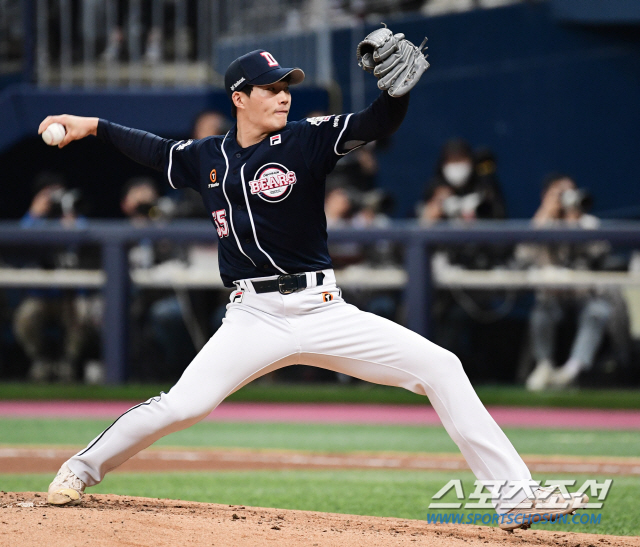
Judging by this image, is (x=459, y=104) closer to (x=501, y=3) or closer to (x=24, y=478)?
(x=501, y=3)

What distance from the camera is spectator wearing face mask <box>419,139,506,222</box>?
9.80m

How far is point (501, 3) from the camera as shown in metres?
11.9

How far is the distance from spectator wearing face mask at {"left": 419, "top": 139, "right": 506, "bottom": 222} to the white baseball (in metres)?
5.89

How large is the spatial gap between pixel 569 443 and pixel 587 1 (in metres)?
5.32

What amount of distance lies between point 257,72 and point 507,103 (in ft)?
27.0

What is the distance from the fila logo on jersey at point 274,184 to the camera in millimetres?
4059

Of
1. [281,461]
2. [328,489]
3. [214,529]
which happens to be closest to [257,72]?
[214,529]

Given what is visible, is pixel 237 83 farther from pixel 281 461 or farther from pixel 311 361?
pixel 281 461

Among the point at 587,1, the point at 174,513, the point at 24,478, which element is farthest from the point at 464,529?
the point at 587,1

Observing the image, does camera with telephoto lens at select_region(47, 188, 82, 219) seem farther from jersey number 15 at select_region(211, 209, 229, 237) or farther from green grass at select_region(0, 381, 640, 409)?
jersey number 15 at select_region(211, 209, 229, 237)

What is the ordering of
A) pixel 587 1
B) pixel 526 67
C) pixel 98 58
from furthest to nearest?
pixel 98 58, pixel 526 67, pixel 587 1

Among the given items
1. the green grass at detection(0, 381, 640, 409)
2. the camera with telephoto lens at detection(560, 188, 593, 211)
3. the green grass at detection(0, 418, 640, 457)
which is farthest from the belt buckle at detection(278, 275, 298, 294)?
the camera with telephoto lens at detection(560, 188, 593, 211)

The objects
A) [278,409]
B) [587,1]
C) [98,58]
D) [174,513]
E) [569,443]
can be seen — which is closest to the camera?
[174,513]

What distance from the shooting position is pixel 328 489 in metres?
5.73
